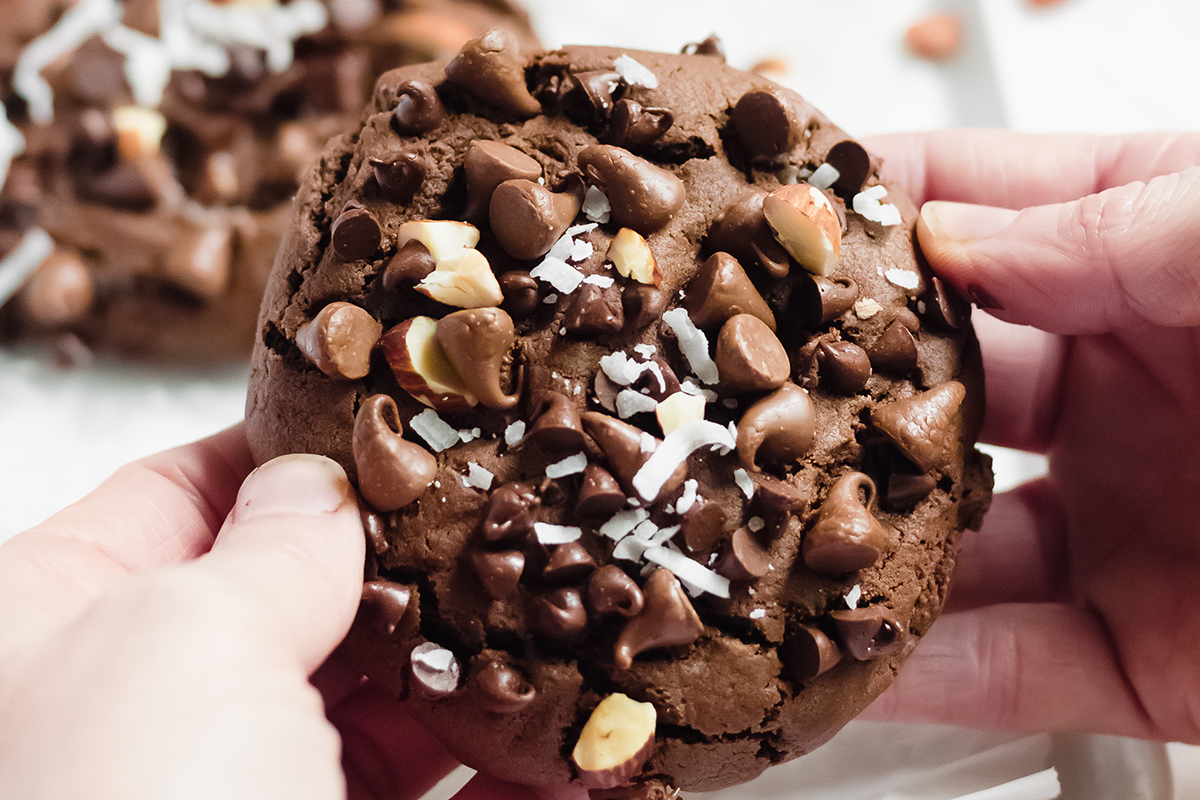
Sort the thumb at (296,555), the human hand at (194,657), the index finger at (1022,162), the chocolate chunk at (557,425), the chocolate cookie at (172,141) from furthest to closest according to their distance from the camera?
the chocolate cookie at (172,141)
the index finger at (1022,162)
the chocolate chunk at (557,425)
the thumb at (296,555)
the human hand at (194,657)

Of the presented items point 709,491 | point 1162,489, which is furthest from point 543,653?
point 1162,489

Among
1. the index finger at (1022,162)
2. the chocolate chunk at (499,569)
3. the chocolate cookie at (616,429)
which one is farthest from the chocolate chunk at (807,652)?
the index finger at (1022,162)

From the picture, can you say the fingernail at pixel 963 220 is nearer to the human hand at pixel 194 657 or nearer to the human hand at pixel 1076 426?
the human hand at pixel 1076 426

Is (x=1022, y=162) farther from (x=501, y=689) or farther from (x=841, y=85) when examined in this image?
(x=501, y=689)

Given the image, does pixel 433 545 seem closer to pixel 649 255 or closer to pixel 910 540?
pixel 649 255

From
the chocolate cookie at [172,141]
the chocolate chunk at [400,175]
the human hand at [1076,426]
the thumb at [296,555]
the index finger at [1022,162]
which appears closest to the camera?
the thumb at [296,555]

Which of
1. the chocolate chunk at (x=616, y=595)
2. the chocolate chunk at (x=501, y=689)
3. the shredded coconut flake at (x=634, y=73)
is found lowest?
the chocolate chunk at (x=501, y=689)
